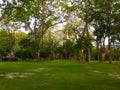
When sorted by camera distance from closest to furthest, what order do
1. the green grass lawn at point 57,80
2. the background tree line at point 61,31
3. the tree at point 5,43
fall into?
the green grass lawn at point 57,80
the background tree line at point 61,31
the tree at point 5,43

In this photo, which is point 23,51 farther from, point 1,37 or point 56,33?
point 56,33

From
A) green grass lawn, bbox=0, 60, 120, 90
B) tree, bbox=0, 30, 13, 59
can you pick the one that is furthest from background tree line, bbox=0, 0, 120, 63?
green grass lawn, bbox=0, 60, 120, 90

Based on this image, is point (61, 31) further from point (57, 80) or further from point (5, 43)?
point (57, 80)

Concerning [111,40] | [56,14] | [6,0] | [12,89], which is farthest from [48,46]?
[12,89]

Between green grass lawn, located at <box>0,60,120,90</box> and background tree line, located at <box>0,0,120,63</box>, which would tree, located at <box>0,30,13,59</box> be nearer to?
background tree line, located at <box>0,0,120,63</box>

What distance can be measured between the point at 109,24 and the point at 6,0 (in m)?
38.5

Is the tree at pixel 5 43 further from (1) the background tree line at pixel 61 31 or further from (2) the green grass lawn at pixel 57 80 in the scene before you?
(2) the green grass lawn at pixel 57 80

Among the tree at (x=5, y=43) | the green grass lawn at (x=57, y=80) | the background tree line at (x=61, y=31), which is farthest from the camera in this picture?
the tree at (x=5, y=43)

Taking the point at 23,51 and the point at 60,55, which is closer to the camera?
the point at 23,51

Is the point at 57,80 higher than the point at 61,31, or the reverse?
the point at 61,31

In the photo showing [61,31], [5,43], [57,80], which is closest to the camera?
[57,80]

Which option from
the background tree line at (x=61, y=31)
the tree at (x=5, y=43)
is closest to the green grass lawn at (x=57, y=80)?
the background tree line at (x=61, y=31)

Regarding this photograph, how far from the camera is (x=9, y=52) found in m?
97.6

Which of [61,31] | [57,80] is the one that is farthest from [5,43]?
[57,80]
